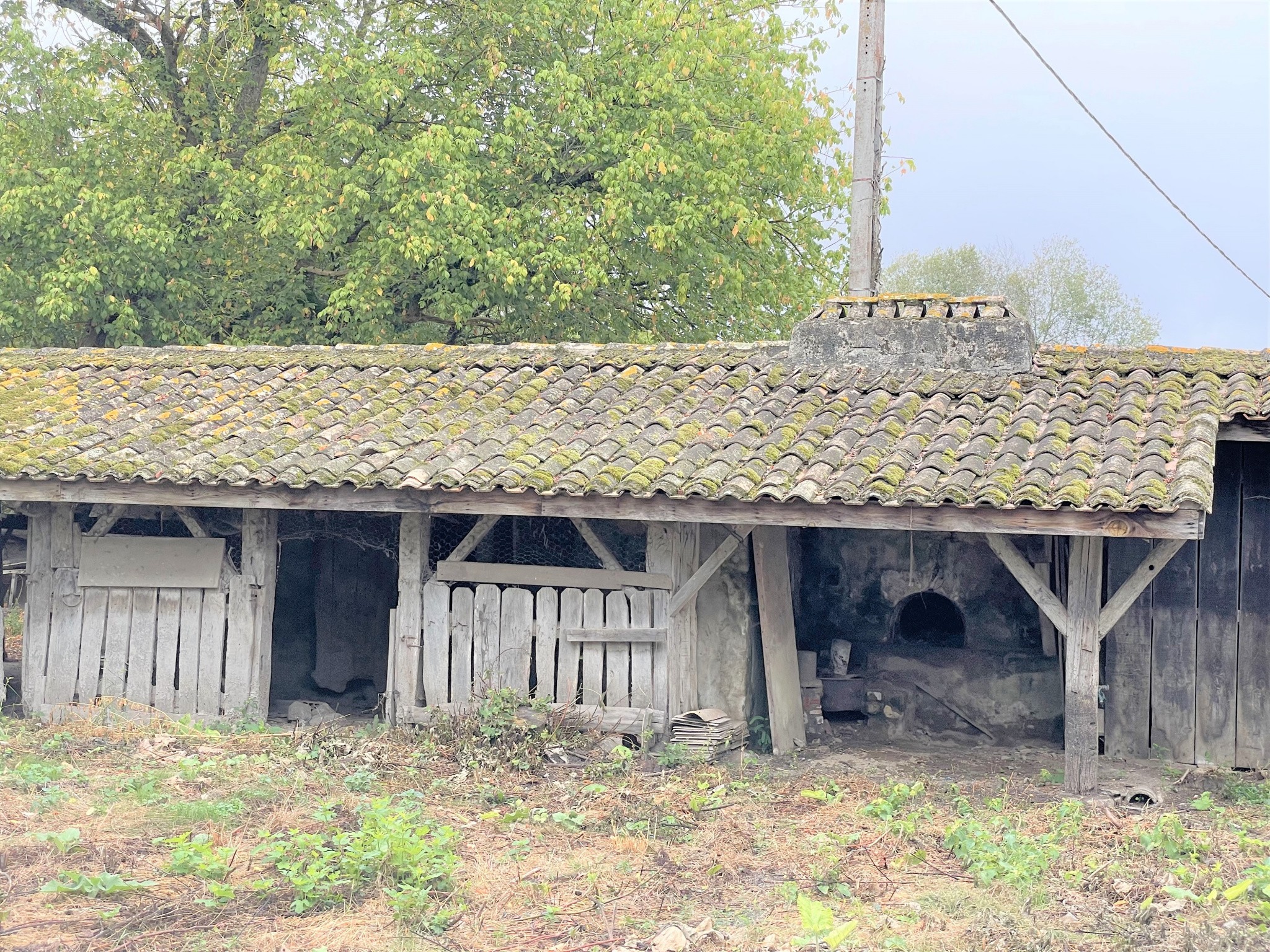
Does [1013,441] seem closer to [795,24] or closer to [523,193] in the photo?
[523,193]

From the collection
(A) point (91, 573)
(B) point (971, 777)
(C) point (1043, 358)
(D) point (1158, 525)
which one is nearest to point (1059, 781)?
(B) point (971, 777)

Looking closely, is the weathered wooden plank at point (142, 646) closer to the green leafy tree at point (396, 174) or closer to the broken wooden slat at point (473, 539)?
the broken wooden slat at point (473, 539)

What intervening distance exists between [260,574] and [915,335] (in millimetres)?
5928

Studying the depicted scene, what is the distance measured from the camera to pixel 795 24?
2094 cm

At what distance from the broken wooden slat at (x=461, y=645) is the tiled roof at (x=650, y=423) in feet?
4.19

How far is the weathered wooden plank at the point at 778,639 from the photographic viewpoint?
10.2 metres

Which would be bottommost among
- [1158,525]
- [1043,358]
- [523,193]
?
[1158,525]

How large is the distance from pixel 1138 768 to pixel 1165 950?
413 centimetres

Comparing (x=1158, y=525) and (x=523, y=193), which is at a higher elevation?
(x=523, y=193)

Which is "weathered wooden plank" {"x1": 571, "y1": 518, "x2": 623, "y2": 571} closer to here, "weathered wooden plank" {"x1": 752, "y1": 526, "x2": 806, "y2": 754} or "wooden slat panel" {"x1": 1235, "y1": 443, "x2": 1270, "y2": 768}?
→ "weathered wooden plank" {"x1": 752, "y1": 526, "x2": 806, "y2": 754}

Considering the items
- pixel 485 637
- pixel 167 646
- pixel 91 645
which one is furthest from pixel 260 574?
pixel 485 637

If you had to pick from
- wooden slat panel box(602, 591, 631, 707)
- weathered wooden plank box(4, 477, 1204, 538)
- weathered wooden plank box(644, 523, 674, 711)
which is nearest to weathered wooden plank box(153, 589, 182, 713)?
weathered wooden plank box(4, 477, 1204, 538)

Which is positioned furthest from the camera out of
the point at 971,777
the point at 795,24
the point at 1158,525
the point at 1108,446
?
the point at 795,24

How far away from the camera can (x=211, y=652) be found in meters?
10.6
